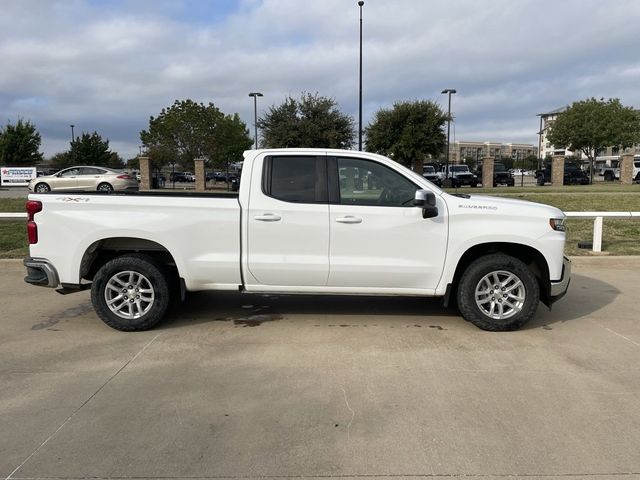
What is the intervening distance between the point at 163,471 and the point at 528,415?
2468 mm

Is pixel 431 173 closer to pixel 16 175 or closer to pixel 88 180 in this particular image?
pixel 88 180

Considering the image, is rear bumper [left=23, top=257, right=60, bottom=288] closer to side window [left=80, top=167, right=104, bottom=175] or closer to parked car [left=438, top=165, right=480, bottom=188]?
side window [left=80, top=167, right=104, bottom=175]

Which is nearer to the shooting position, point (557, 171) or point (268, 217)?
point (268, 217)

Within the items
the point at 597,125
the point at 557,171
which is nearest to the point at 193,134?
the point at 557,171

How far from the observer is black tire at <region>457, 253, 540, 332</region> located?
5.56 m

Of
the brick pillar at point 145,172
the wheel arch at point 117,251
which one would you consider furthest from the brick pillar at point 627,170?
the wheel arch at point 117,251

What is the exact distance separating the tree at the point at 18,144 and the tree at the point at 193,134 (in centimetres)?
1097

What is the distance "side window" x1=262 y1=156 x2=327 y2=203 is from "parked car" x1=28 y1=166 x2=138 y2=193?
66.0 ft

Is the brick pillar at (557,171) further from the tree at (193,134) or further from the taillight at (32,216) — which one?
the taillight at (32,216)

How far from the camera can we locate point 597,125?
1848 inches

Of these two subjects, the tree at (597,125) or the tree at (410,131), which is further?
the tree at (597,125)

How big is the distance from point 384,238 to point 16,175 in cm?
3692

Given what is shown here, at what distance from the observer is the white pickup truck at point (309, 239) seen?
5.50m

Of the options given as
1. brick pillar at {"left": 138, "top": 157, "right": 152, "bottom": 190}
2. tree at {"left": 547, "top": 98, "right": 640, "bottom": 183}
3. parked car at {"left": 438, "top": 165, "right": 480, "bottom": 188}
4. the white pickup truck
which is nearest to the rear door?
brick pillar at {"left": 138, "top": 157, "right": 152, "bottom": 190}
